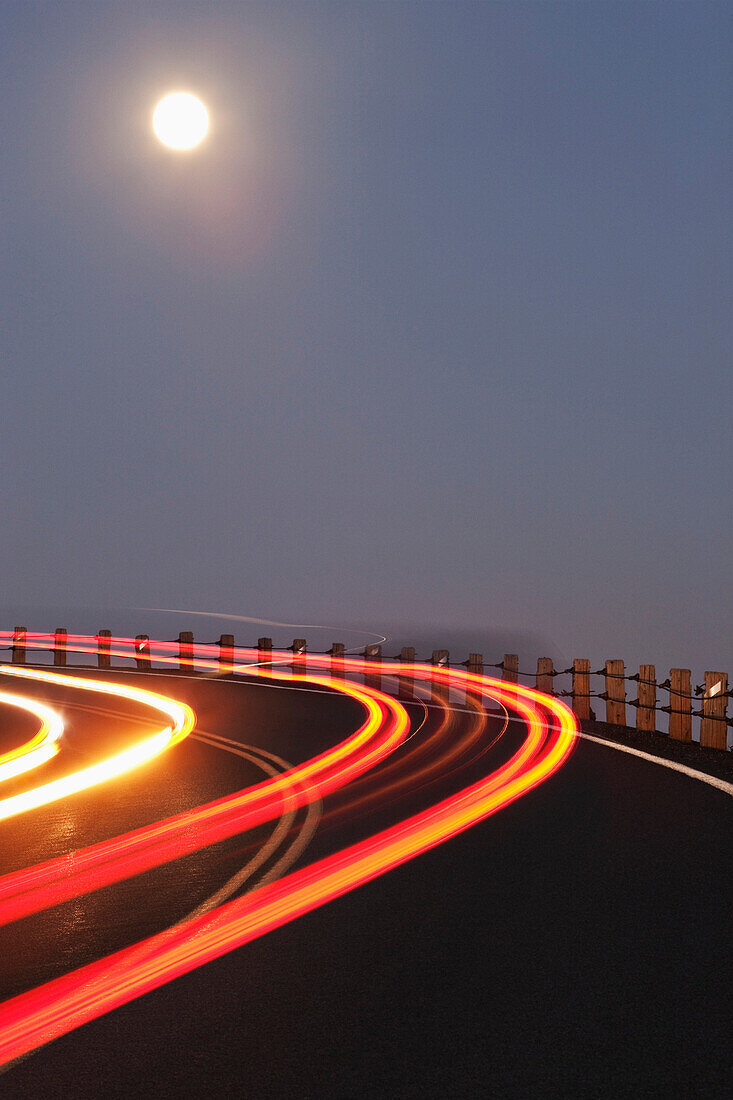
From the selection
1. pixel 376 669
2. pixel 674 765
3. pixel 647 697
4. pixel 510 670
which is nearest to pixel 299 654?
pixel 376 669

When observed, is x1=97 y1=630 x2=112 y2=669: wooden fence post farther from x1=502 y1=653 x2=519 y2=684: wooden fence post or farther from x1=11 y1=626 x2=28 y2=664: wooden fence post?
x1=502 y1=653 x2=519 y2=684: wooden fence post

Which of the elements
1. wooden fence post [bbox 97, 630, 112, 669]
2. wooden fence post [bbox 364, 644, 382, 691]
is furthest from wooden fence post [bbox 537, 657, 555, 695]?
wooden fence post [bbox 97, 630, 112, 669]

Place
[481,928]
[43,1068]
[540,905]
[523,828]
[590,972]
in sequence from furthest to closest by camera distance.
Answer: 1. [523,828]
2. [540,905]
3. [481,928]
4. [590,972]
5. [43,1068]

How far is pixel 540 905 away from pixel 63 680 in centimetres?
2365

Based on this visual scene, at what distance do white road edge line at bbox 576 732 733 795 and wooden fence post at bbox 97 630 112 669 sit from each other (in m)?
22.7

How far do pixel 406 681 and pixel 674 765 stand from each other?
13840mm

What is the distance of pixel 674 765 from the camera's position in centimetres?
1326

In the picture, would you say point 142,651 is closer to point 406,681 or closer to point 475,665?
point 406,681

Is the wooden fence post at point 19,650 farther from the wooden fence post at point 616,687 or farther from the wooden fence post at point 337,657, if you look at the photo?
the wooden fence post at point 616,687

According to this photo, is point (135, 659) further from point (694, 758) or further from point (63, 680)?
point (694, 758)

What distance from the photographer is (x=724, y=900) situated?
275 inches

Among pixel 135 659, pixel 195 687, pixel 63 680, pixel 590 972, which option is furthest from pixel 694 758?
pixel 135 659

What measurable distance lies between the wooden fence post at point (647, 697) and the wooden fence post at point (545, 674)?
3.48 m

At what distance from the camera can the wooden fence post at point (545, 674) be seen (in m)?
21.3
